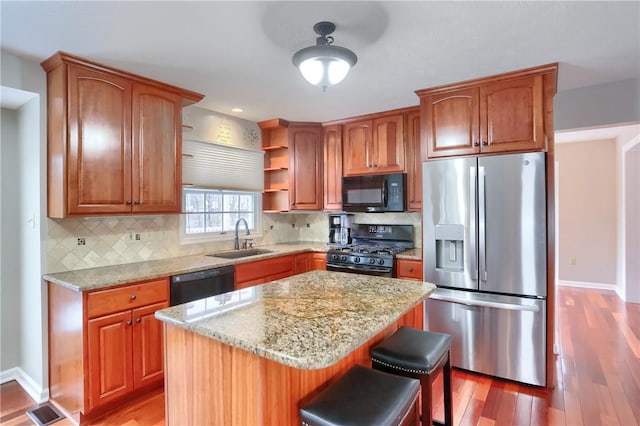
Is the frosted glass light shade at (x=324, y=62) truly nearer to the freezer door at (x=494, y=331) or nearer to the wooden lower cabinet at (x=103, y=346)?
the wooden lower cabinet at (x=103, y=346)

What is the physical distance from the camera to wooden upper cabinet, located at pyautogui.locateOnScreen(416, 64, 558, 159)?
259cm

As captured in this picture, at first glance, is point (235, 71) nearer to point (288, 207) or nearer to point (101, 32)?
point (101, 32)

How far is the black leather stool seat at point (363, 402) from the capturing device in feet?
3.97

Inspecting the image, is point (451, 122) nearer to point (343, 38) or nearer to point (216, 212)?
point (343, 38)

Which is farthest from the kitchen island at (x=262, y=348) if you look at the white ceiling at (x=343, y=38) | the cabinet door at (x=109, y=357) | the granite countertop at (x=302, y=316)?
the white ceiling at (x=343, y=38)

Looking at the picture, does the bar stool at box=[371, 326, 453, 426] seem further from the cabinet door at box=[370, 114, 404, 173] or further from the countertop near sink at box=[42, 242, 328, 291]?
the cabinet door at box=[370, 114, 404, 173]

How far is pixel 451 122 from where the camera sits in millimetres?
2941

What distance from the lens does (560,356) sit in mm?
3133

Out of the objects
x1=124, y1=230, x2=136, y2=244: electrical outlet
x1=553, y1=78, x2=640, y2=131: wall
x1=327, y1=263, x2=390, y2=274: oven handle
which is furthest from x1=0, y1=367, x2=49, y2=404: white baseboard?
x1=553, y1=78, x2=640, y2=131: wall

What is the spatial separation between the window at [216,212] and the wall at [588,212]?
5114mm

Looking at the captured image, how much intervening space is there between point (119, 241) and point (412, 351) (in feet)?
8.04

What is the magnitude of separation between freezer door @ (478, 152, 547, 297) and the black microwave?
3.30 ft

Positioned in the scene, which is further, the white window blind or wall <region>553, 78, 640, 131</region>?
the white window blind

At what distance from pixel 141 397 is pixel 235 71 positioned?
2439 millimetres
